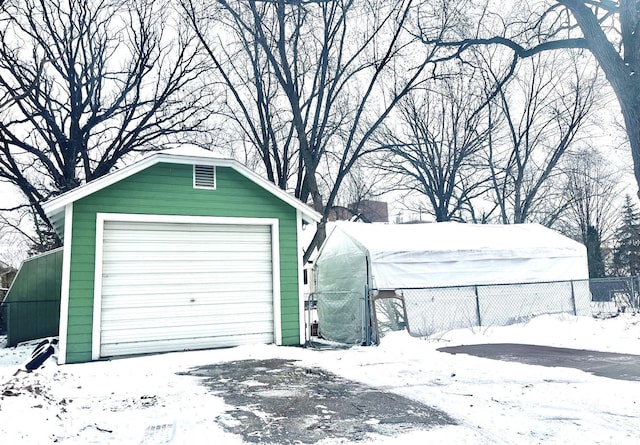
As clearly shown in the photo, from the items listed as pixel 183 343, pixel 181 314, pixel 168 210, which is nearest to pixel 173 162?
pixel 168 210

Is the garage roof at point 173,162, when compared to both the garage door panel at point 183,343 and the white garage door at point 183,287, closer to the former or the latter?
the white garage door at point 183,287

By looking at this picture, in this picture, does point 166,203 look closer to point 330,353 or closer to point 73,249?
point 73,249

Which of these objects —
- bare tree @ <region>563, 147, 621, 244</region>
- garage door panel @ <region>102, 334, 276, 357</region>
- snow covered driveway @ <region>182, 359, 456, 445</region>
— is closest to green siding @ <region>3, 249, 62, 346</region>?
garage door panel @ <region>102, 334, 276, 357</region>

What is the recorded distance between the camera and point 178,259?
9.40 meters

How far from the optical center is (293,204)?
10219 millimetres

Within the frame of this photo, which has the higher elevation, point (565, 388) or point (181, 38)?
point (181, 38)

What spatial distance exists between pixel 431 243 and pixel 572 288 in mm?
4334

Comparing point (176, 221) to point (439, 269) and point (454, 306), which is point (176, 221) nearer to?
point (439, 269)

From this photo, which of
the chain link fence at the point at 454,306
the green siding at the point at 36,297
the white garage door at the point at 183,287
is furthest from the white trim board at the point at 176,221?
the green siding at the point at 36,297

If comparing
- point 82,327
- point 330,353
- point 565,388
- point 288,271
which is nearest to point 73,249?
point 82,327

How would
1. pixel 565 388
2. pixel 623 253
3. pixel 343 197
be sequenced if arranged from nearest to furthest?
pixel 565 388, pixel 623 253, pixel 343 197

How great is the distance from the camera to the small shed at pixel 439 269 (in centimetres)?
1141

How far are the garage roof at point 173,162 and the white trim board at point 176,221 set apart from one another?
1.81 feet

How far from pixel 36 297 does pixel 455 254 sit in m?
12.5
